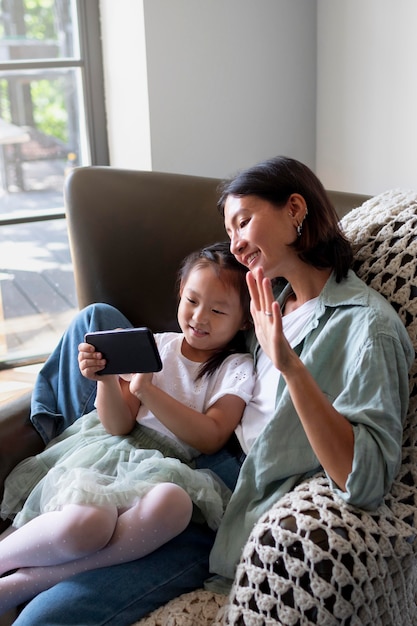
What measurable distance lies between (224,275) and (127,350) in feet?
0.87

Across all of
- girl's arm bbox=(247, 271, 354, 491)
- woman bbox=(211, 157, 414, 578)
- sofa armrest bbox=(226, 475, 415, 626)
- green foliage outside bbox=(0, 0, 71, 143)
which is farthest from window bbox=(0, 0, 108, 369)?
sofa armrest bbox=(226, 475, 415, 626)

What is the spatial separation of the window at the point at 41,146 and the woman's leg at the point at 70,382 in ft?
4.03

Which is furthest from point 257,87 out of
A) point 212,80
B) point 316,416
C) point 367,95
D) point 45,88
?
point 316,416

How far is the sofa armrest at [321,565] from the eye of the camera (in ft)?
3.75

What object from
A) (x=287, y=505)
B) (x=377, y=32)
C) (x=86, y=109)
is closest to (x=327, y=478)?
(x=287, y=505)

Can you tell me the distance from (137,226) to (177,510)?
75 cm

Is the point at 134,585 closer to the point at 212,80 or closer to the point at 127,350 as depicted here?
the point at 127,350

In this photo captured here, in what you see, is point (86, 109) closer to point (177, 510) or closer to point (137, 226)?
point (137, 226)

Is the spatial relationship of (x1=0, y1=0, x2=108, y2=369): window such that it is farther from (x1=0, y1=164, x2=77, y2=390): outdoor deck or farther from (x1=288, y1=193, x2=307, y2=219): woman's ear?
Result: (x1=288, y1=193, x2=307, y2=219): woman's ear

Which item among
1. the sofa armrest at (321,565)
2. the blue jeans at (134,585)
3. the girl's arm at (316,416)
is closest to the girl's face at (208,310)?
the blue jeans at (134,585)

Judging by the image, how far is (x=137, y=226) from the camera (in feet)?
6.15

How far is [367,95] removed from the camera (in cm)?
235

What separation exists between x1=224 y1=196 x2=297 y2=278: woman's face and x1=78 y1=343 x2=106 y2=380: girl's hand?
311 mm

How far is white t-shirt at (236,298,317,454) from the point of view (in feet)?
4.95
